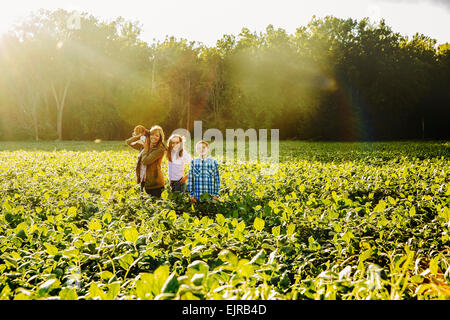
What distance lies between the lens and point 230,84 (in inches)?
1976

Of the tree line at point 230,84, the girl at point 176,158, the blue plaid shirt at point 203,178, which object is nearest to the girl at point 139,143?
the girl at point 176,158

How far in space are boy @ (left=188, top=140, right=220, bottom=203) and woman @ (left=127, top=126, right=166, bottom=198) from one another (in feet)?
2.82

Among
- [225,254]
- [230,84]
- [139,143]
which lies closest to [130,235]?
[225,254]

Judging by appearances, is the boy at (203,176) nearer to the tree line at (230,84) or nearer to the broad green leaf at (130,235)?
the broad green leaf at (130,235)

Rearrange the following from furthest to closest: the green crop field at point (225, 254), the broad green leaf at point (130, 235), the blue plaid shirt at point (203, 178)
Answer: the blue plaid shirt at point (203, 178), the broad green leaf at point (130, 235), the green crop field at point (225, 254)

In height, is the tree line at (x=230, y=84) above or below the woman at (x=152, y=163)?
above

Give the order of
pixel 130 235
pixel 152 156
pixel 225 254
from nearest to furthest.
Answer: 1. pixel 225 254
2. pixel 130 235
3. pixel 152 156

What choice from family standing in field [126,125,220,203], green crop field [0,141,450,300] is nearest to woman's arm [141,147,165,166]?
family standing in field [126,125,220,203]

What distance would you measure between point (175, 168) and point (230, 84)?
4400 cm

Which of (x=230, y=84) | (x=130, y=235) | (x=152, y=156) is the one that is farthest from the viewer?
(x=230, y=84)

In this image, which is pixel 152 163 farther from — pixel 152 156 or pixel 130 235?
pixel 130 235

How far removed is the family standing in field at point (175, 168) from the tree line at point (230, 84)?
38.3 meters

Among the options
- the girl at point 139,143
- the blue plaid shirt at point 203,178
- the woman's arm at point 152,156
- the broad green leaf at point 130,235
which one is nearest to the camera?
the broad green leaf at point 130,235

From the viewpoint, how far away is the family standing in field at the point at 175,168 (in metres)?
6.78
